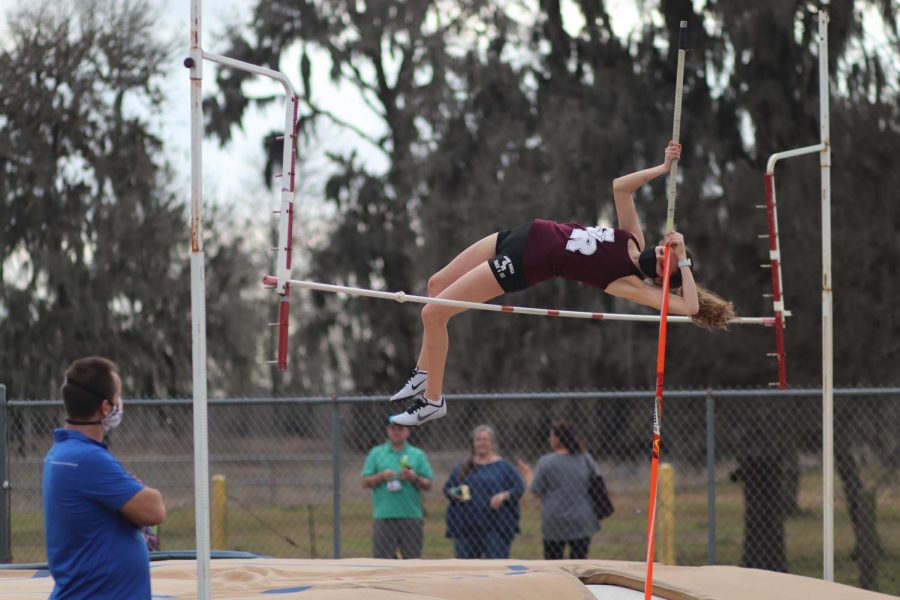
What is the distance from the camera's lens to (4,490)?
788cm

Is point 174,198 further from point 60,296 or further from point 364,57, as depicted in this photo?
point 364,57

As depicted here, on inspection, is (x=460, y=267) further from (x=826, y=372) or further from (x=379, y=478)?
(x=379, y=478)

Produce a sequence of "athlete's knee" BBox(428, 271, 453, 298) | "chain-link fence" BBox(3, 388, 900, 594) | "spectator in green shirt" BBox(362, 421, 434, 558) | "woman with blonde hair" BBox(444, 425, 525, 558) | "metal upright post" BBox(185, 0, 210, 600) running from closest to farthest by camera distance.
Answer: "metal upright post" BBox(185, 0, 210, 600)
"athlete's knee" BBox(428, 271, 453, 298)
"woman with blonde hair" BBox(444, 425, 525, 558)
"spectator in green shirt" BBox(362, 421, 434, 558)
"chain-link fence" BBox(3, 388, 900, 594)

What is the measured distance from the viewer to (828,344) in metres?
6.50

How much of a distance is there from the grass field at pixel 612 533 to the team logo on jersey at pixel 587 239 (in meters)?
4.26

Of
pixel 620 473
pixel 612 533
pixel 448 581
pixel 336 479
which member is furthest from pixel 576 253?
pixel 612 533

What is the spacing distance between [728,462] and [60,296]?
9.06 m

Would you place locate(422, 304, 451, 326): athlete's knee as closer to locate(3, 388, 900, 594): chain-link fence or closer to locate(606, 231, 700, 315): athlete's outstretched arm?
locate(606, 231, 700, 315): athlete's outstretched arm

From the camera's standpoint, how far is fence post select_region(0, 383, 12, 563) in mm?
7891

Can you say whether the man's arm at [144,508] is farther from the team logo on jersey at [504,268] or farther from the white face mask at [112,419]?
the team logo on jersey at [504,268]

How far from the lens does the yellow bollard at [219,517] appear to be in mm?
9055

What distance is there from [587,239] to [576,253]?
0.09 m

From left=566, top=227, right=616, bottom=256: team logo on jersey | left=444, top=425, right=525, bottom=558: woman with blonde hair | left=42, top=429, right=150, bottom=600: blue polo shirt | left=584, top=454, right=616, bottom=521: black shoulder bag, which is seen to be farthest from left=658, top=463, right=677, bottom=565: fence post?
left=42, top=429, right=150, bottom=600: blue polo shirt

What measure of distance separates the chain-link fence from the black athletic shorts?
207 centimetres
